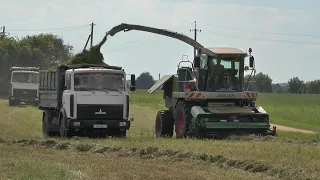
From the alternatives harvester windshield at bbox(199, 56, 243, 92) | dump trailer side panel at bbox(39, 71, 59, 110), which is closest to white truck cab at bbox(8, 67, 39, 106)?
dump trailer side panel at bbox(39, 71, 59, 110)

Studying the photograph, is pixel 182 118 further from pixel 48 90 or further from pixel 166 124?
pixel 48 90

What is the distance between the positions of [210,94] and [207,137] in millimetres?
1653

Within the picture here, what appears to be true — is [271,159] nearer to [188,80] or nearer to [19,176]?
[19,176]

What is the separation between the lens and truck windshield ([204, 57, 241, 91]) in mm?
23188

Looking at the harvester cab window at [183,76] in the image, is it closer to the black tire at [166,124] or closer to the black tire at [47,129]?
the black tire at [166,124]

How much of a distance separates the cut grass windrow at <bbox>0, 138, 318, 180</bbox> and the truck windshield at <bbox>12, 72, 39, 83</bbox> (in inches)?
1202

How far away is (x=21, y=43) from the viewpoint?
93.1m

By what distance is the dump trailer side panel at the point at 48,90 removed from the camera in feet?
79.8

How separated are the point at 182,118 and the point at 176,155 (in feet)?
25.8

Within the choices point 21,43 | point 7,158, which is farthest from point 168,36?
point 21,43

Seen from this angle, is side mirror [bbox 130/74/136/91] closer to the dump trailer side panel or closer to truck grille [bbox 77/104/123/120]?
truck grille [bbox 77/104/123/120]

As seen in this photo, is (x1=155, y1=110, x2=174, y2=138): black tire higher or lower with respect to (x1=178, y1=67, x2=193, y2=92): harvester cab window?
lower

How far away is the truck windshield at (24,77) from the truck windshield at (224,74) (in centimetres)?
2972

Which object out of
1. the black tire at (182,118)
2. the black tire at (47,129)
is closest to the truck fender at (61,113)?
the black tire at (47,129)
